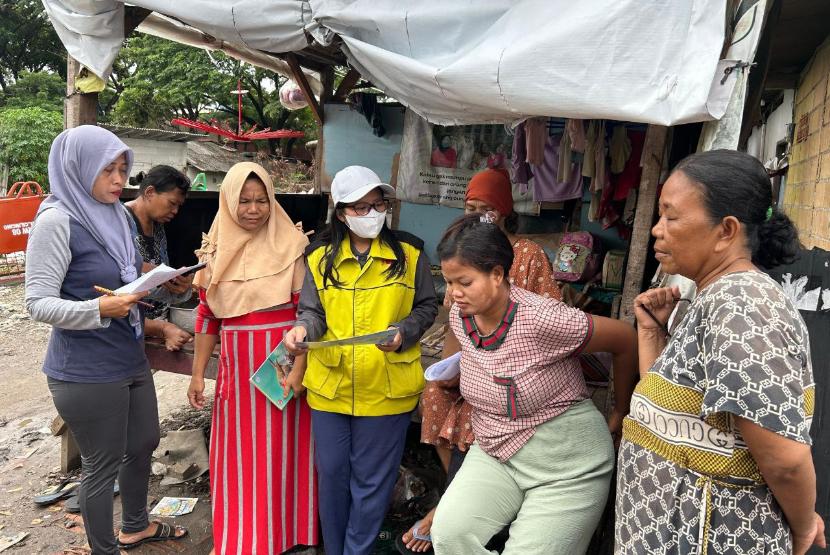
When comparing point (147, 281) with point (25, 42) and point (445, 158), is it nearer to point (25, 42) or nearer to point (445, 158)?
point (445, 158)

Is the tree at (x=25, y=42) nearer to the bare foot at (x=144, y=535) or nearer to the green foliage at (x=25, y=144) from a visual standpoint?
the green foliage at (x=25, y=144)

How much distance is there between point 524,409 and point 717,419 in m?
0.80

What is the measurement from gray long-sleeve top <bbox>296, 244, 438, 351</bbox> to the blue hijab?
90 cm

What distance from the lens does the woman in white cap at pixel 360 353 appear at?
2.58 meters

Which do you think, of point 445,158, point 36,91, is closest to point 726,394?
point 445,158

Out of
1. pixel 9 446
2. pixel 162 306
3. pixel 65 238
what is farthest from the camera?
pixel 9 446

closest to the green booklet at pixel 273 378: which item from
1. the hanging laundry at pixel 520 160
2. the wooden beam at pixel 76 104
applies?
the wooden beam at pixel 76 104

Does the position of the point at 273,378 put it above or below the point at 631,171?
below

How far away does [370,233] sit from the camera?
2.61 meters

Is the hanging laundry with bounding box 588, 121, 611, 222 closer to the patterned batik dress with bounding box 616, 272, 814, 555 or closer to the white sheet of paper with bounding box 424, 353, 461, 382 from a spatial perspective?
the white sheet of paper with bounding box 424, 353, 461, 382

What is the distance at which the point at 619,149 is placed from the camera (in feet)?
13.3

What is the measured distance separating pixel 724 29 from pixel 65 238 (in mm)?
2656

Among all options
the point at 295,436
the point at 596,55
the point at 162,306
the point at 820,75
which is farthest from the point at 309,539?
the point at 820,75

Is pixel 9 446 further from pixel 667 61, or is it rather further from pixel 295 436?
pixel 667 61
